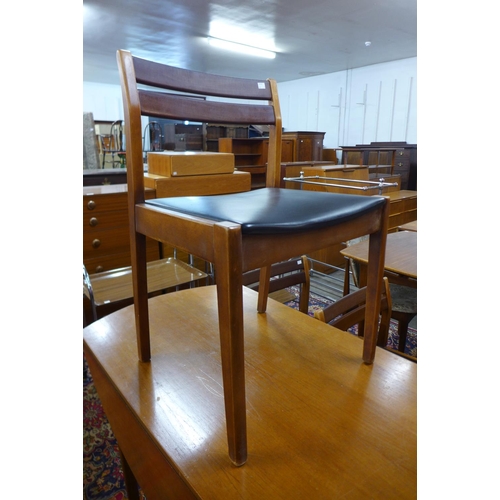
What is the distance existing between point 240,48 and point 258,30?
988 mm

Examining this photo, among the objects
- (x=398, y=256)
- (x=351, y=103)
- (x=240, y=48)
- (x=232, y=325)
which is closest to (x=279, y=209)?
(x=232, y=325)

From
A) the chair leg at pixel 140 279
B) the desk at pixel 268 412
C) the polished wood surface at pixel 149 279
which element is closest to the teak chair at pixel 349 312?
the desk at pixel 268 412

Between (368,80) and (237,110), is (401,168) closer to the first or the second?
(368,80)

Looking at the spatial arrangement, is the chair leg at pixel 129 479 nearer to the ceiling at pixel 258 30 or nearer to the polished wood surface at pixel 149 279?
the polished wood surface at pixel 149 279

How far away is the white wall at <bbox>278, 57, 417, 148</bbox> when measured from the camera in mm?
6605

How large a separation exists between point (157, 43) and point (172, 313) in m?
5.48

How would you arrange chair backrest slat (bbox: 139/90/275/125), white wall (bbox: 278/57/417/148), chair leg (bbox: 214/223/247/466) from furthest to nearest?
white wall (bbox: 278/57/417/148) → chair backrest slat (bbox: 139/90/275/125) → chair leg (bbox: 214/223/247/466)

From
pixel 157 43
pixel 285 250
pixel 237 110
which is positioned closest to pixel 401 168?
pixel 157 43

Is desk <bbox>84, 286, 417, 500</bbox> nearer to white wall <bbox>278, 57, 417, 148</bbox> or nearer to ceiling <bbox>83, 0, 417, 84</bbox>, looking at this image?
ceiling <bbox>83, 0, 417, 84</bbox>

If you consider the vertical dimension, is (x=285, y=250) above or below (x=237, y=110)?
below

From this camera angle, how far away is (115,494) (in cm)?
117

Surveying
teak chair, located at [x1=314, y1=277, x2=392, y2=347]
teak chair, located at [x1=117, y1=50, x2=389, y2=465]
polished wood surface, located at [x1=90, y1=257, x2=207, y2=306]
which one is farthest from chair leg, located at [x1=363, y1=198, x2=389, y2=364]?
polished wood surface, located at [x1=90, y1=257, x2=207, y2=306]

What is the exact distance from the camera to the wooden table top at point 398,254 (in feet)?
4.97

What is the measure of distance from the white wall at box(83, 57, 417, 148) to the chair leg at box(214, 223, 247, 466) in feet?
22.0
